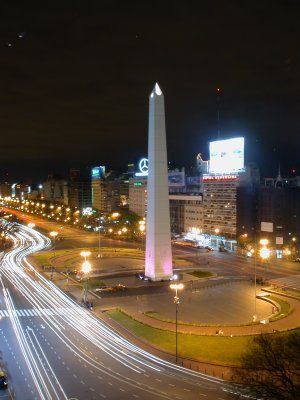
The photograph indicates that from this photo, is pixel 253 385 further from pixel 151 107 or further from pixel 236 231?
pixel 236 231

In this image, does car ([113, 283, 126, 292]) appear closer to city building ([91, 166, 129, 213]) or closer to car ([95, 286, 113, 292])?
car ([95, 286, 113, 292])

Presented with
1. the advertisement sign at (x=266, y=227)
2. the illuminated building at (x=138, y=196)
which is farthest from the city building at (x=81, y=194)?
the advertisement sign at (x=266, y=227)

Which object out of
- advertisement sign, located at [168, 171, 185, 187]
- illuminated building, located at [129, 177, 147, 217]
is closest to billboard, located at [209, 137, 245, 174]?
advertisement sign, located at [168, 171, 185, 187]

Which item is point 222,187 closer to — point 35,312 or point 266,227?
point 266,227

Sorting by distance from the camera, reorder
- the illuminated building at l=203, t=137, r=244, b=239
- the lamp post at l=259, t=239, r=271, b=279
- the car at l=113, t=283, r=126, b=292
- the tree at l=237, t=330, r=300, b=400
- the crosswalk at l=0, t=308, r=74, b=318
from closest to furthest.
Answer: the tree at l=237, t=330, r=300, b=400, the crosswalk at l=0, t=308, r=74, b=318, the car at l=113, t=283, r=126, b=292, the lamp post at l=259, t=239, r=271, b=279, the illuminated building at l=203, t=137, r=244, b=239

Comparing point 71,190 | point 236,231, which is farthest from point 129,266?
point 71,190

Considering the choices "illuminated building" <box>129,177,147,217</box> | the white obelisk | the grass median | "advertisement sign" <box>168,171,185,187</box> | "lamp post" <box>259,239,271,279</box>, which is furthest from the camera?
"illuminated building" <box>129,177,147,217</box>
